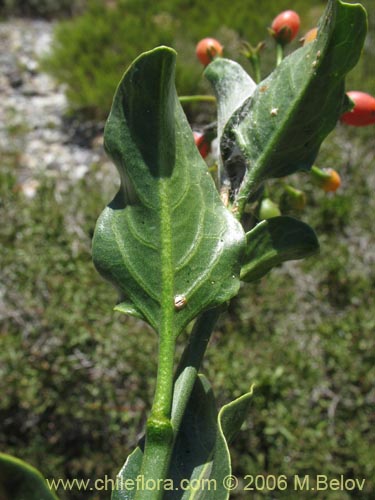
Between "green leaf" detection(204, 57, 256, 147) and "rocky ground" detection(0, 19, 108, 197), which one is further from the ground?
"green leaf" detection(204, 57, 256, 147)

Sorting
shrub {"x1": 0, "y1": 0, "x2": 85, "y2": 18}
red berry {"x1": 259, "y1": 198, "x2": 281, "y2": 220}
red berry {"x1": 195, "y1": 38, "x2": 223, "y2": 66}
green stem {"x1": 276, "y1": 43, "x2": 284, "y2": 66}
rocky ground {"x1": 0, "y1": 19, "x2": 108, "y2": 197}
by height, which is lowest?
rocky ground {"x1": 0, "y1": 19, "x2": 108, "y2": 197}

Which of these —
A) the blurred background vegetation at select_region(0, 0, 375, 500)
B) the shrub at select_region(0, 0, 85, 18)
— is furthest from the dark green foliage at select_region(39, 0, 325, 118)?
the blurred background vegetation at select_region(0, 0, 375, 500)

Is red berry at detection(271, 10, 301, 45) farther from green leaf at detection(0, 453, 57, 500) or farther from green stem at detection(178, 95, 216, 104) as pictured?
green leaf at detection(0, 453, 57, 500)

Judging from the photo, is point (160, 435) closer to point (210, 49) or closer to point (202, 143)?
point (202, 143)

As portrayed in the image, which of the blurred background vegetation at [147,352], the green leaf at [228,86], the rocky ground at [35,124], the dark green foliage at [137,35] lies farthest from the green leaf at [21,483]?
the dark green foliage at [137,35]

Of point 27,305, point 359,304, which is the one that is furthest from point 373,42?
point 27,305

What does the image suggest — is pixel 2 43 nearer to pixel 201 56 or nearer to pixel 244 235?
pixel 201 56

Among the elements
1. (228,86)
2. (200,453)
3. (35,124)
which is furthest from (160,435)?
(35,124)
